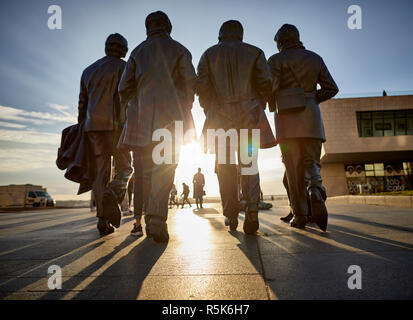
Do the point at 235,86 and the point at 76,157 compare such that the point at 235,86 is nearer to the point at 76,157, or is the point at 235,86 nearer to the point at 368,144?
the point at 76,157

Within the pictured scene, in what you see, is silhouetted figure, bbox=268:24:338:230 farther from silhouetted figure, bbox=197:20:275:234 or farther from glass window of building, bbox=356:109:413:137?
glass window of building, bbox=356:109:413:137

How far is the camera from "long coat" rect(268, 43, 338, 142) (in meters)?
3.16

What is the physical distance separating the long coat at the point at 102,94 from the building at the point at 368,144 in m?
36.3

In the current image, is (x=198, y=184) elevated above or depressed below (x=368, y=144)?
below

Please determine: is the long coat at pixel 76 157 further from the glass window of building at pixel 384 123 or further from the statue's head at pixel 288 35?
the glass window of building at pixel 384 123

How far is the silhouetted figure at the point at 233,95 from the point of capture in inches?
117

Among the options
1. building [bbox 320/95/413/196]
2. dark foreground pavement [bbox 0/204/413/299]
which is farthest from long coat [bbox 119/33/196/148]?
building [bbox 320/95/413/196]

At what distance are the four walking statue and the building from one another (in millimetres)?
35214

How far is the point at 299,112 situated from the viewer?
3191 mm

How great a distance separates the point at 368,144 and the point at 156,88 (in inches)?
1553

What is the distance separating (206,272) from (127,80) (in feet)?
7.54

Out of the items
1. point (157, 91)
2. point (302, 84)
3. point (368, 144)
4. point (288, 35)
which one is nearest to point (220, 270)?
point (157, 91)

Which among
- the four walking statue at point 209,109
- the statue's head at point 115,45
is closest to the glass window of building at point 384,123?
the four walking statue at point 209,109
